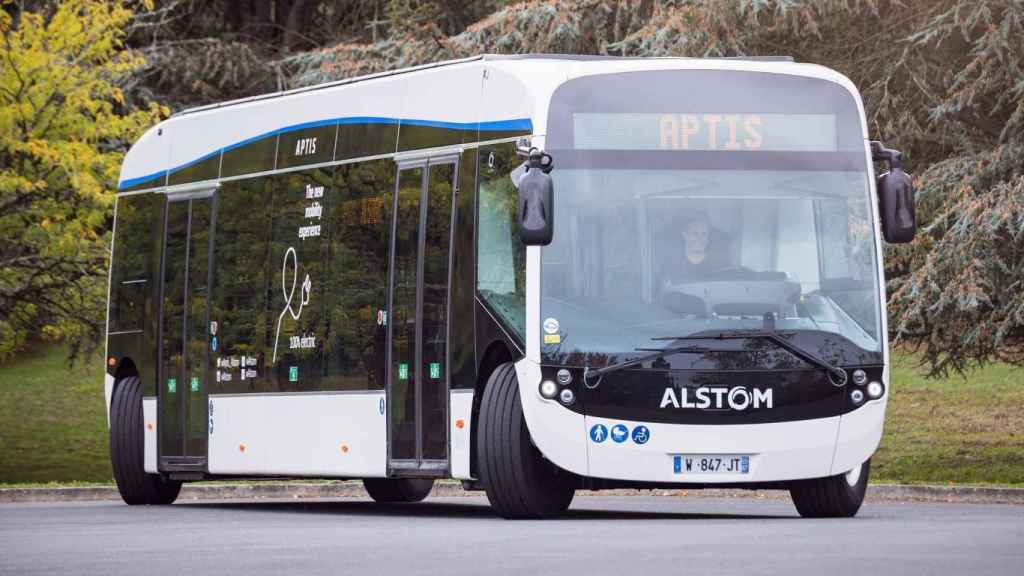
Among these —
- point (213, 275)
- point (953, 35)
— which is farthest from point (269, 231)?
point (953, 35)

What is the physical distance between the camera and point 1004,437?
3033 cm

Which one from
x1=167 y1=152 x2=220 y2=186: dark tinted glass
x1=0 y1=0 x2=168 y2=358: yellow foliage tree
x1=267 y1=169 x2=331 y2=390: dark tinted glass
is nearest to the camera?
x1=267 y1=169 x2=331 y2=390: dark tinted glass

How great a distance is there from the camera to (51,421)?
3859cm

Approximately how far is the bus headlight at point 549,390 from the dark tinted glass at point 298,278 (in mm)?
3361

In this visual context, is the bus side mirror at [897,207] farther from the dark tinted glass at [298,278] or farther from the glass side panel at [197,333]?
the glass side panel at [197,333]

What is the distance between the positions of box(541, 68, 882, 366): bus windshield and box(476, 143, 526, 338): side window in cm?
29

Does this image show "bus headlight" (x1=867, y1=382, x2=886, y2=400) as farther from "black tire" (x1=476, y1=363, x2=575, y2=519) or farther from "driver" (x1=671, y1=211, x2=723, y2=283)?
"black tire" (x1=476, y1=363, x2=575, y2=519)

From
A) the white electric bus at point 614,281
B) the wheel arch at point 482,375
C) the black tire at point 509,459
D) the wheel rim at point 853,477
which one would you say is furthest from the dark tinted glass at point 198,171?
the wheel rim at point 853,477

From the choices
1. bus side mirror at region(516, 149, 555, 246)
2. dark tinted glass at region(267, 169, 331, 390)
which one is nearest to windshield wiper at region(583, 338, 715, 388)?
bus side mirror at region(516, 149, 555, 246)

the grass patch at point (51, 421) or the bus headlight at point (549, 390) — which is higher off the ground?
the grass patch at point (51, 421)

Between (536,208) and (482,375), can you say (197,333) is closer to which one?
(482,375)

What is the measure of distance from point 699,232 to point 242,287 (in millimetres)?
5151

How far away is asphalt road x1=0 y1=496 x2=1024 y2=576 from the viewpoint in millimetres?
10875

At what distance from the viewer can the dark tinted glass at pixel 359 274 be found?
1703cm
